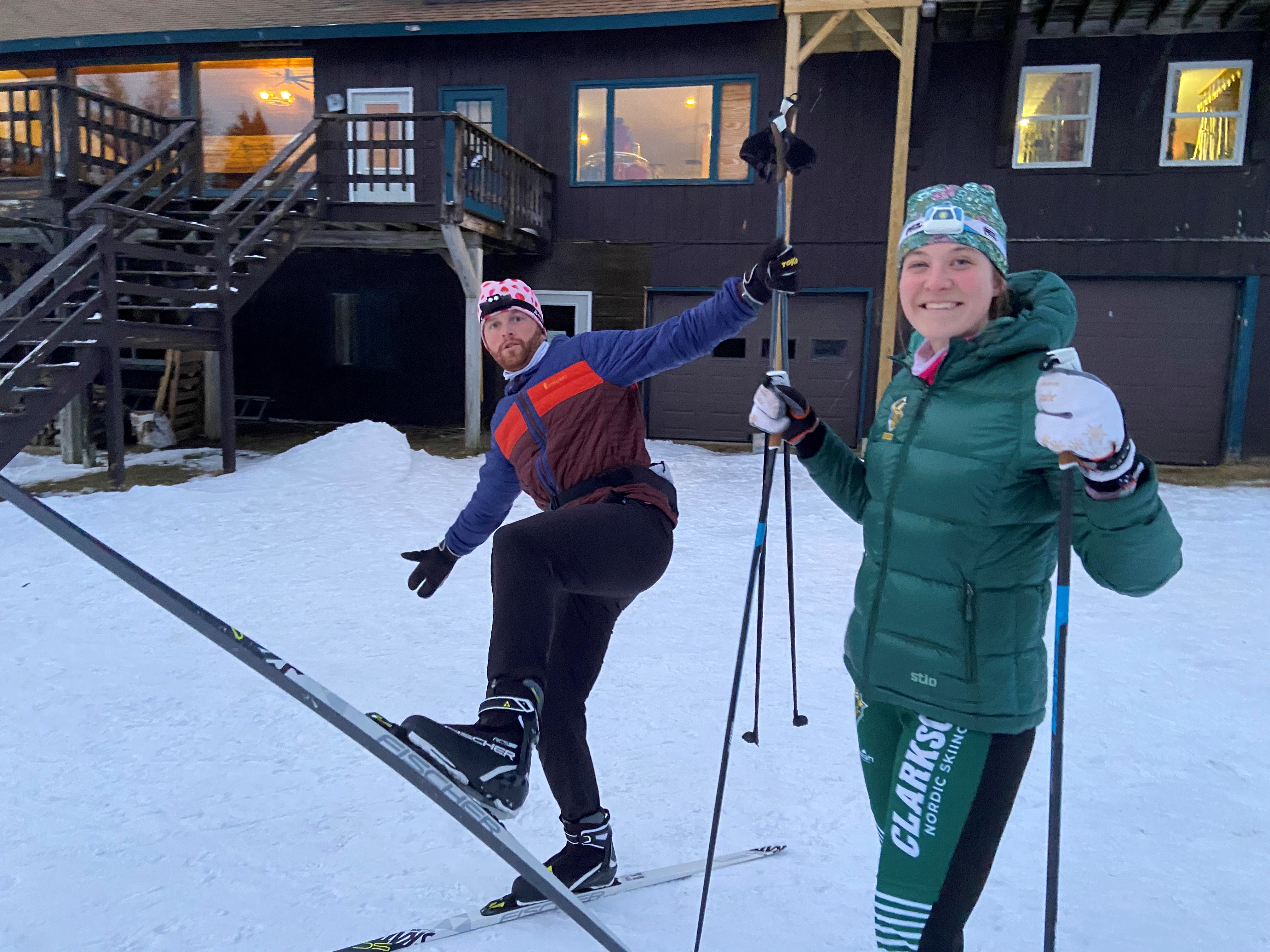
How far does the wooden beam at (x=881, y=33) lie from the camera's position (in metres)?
9.84

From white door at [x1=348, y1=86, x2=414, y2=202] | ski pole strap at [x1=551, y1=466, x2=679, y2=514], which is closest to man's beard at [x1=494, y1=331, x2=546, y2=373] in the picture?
ski pole strap at [x1=551, y1=466, x2=679, y2=514]

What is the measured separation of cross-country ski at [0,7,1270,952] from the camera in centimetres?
184

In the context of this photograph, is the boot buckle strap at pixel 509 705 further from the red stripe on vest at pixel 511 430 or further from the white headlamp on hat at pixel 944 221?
the white headlamp on hat at pixel 944 221

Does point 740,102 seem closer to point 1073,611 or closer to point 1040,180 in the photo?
point 1040,180

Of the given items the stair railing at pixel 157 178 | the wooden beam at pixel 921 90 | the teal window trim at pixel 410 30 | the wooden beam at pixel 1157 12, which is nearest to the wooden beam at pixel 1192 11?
the wooden beam at pixel 1157 12

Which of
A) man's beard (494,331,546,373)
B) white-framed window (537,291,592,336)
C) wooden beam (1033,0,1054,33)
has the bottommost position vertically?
man's beard (494,331,546,373)

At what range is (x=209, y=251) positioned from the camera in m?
10.9

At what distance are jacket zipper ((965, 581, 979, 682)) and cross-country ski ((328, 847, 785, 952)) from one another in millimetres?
1237

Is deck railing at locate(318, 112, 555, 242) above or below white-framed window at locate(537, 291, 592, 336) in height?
above

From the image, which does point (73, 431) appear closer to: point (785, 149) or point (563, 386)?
point (563, 386)

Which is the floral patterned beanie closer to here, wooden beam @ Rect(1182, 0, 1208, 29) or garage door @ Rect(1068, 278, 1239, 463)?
garage door @ Rect(1068, 278, 1239, 463)

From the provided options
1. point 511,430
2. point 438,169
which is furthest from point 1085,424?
point 438,169

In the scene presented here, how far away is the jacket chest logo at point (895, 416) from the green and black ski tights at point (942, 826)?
0.62 meters

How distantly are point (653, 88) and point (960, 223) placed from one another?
11.8 m
